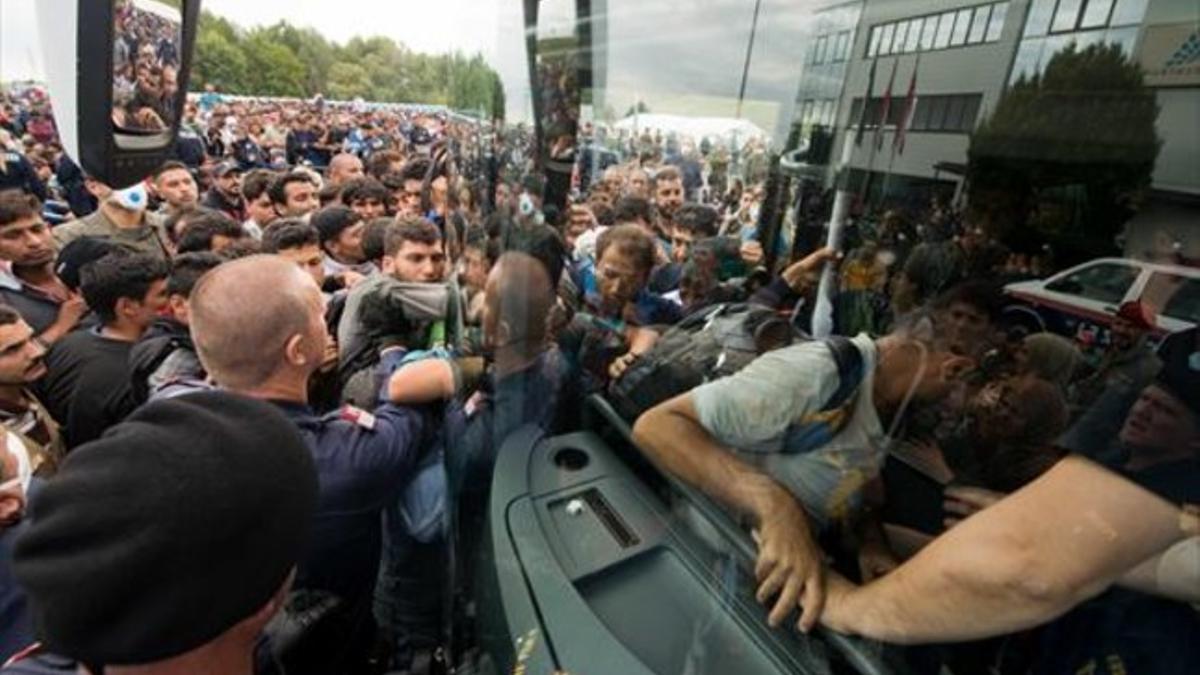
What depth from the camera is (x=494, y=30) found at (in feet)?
4.45

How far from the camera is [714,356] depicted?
108 cm

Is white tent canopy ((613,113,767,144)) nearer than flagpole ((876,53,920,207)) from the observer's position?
No

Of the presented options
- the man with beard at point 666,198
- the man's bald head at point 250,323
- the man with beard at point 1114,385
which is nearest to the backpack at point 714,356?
the man with beard at point 666,198

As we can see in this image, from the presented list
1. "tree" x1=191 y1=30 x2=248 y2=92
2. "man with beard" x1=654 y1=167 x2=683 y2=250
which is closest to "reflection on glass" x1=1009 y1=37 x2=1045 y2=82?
"man with beard" x1=654 y1=167 x2=683 y2=250

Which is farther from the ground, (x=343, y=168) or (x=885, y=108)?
(x=885, y=108)

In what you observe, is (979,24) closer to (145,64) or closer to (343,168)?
(145,64)

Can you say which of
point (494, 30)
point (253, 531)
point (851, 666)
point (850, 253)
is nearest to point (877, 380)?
point (850, 253)

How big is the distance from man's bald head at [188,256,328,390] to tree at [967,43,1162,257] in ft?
5.13

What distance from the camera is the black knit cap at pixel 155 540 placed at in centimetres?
81

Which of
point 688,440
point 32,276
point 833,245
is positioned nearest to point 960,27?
point 833,245

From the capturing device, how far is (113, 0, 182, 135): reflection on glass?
49.9 inches

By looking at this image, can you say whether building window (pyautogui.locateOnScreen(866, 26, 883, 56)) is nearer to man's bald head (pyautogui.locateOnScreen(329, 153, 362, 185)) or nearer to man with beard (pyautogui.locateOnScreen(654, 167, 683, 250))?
man with beard (pyautogui.locateOnScreen(654, 167, 683, 250))

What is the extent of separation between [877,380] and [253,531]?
0.87 meters

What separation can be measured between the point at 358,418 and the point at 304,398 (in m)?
0.16
